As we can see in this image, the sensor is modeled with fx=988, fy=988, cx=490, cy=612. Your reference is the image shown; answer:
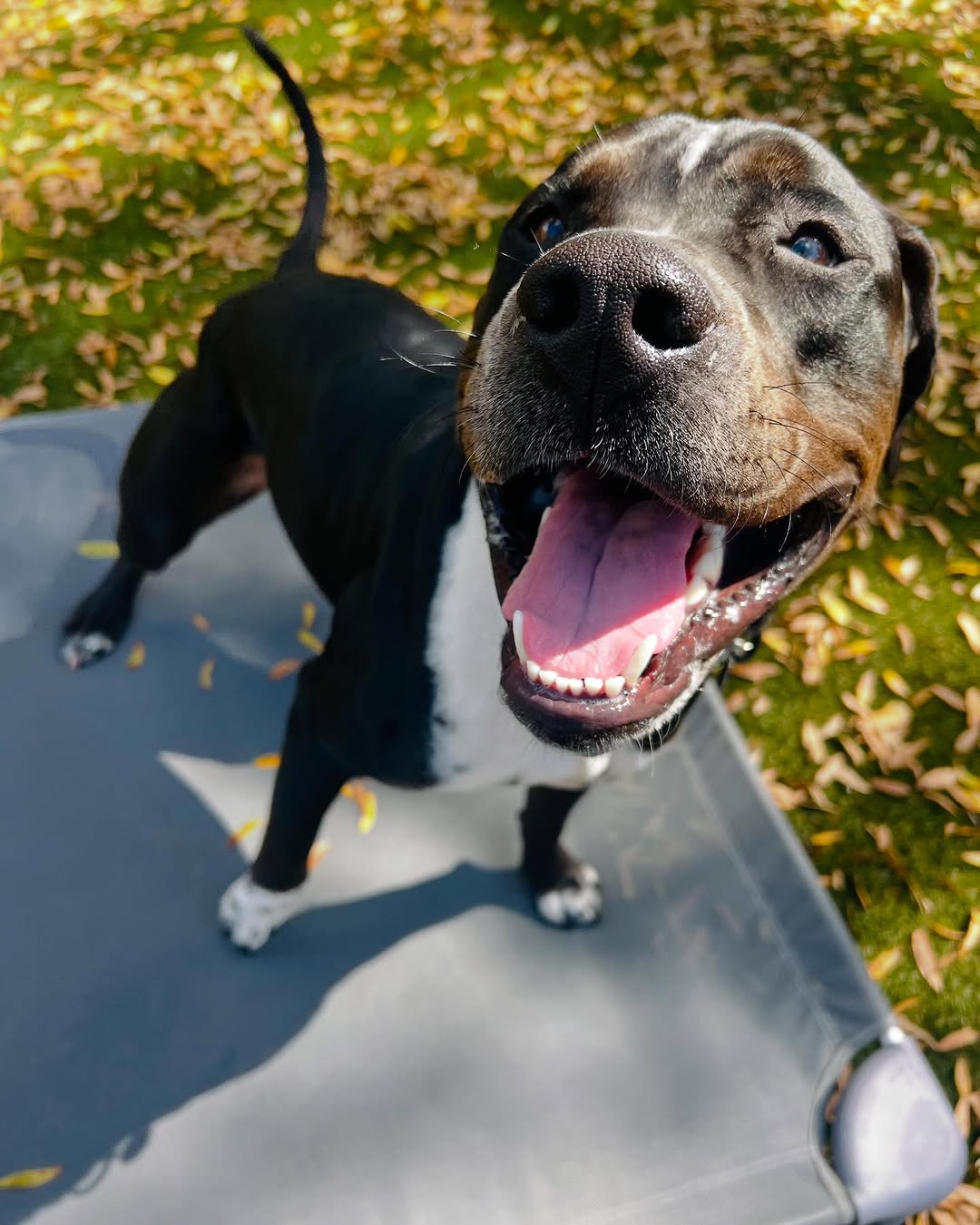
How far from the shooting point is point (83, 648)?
335 centimetres

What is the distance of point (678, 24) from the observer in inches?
294

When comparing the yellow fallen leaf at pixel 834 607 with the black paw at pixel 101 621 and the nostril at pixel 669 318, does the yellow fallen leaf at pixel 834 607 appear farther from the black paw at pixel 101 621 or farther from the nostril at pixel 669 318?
the nostril at pixel 669 318

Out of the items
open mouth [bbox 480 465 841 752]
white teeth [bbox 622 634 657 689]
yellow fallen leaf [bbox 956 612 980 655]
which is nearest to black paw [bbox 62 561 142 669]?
open mouth [bbox 480 465 841 752]

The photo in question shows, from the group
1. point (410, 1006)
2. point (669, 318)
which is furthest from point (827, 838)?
point (669, 318)

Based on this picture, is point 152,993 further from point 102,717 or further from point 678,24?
point 678,24

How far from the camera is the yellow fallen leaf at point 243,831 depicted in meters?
3.02

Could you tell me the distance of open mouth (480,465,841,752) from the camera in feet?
5.58

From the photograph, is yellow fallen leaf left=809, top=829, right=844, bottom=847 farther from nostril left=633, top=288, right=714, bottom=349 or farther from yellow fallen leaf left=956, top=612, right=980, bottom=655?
nostril left=633, top=288, right=714, bottom=349

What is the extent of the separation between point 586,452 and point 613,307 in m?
0.24

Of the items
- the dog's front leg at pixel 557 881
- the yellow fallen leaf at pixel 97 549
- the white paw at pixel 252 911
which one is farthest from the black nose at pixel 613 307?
the yellow fallen leaf at pixel 97 549

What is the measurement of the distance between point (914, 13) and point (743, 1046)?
315 inches

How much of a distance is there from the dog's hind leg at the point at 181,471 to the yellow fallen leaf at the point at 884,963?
2584mm

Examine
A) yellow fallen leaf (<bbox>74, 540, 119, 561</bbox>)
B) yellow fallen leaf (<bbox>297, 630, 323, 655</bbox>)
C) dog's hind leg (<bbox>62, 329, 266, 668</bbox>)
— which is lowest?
yellow fallen leaf (<bbox>297, 630, 323, 655</bbox>)

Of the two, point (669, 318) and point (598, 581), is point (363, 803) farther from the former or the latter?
point (669, 318)
